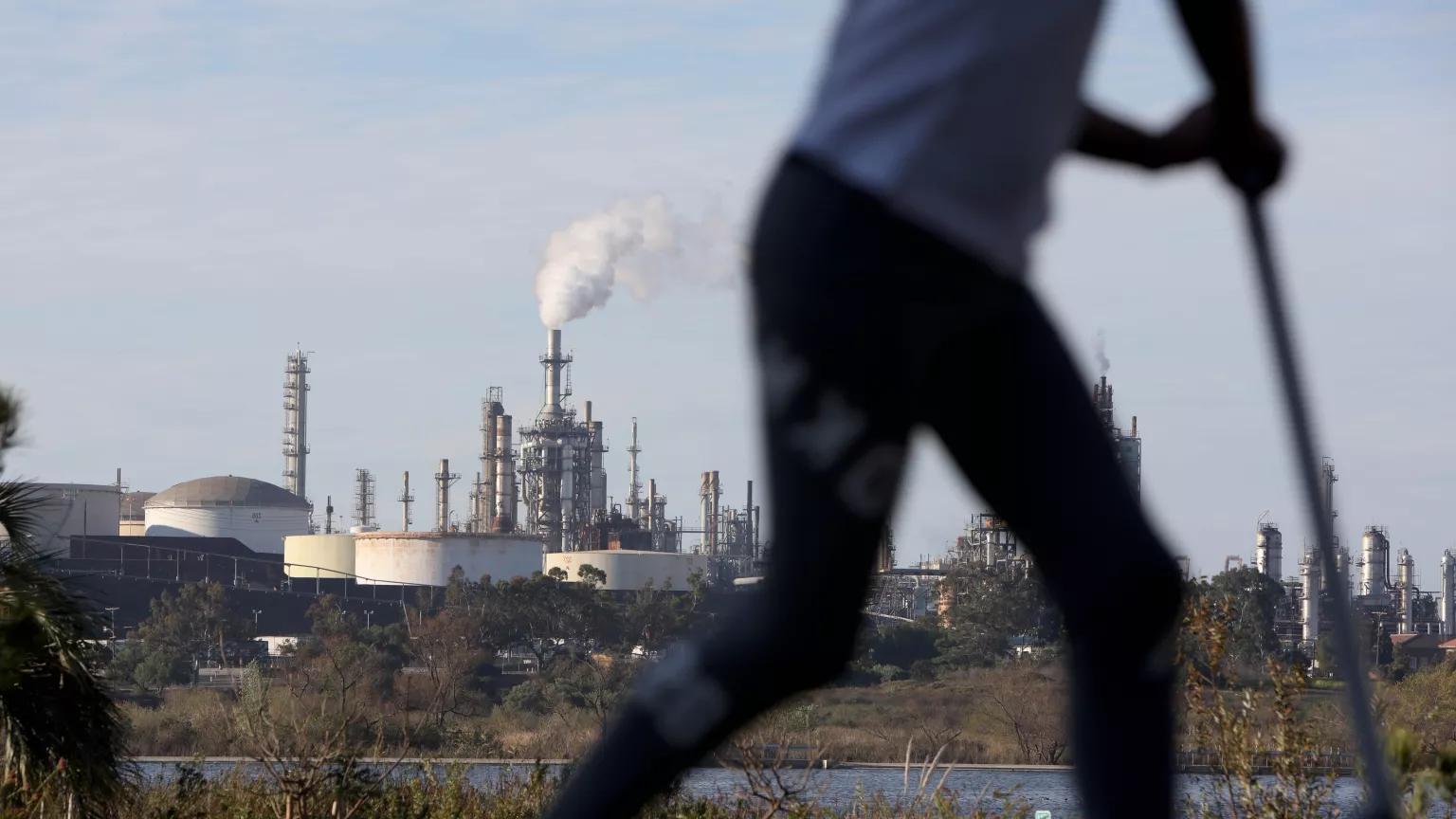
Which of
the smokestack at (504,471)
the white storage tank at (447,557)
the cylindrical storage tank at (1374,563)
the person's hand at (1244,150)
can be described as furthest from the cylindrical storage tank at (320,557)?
the person's hand at (1244,150)

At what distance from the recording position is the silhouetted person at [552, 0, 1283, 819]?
45.4 inches

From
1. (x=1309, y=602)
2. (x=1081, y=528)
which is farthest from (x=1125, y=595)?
(x=1309, y=602)

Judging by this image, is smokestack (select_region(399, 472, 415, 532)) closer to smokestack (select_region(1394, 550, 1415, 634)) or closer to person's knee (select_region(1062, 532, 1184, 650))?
smokestack (select_region(1394, 550, 1415, 634))

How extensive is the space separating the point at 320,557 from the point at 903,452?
226 feet

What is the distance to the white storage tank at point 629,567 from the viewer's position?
64062 millimetres

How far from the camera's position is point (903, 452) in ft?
3.85

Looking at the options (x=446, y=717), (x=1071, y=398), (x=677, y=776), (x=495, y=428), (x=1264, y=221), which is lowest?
(x=446, y=717)

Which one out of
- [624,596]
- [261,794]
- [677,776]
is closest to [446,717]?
[624,596]

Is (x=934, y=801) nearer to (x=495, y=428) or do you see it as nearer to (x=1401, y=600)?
(x=495, y=428)

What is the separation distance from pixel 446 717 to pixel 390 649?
997 centimetres

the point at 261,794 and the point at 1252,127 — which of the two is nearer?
the point at 1252,127

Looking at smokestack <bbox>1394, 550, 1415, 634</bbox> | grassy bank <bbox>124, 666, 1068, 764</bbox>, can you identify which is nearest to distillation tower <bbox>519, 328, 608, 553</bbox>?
grassy bank <bbox>124, 666, 1068, 764</bbox>

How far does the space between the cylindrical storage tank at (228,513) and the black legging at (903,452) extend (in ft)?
250

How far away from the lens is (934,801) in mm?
6508
